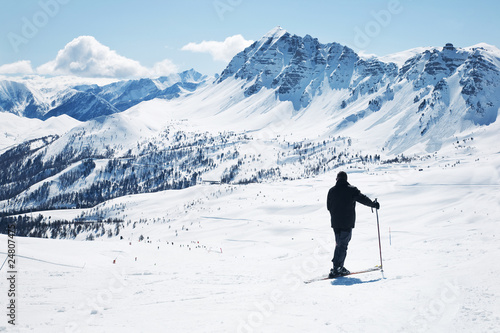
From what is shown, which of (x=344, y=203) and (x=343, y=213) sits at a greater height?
(x=344, y=203)

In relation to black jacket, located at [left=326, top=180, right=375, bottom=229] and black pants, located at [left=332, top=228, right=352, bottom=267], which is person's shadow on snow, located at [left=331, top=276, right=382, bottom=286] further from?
black jacket, located at [left=326, top=180, right=375, bottom=229]

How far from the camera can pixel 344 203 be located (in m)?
10.9

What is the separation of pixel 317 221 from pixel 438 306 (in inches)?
Result: 2361

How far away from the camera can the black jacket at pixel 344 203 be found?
1087cm

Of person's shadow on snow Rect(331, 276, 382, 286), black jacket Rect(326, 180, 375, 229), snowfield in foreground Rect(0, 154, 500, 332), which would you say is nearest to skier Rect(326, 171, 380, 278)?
black jacket Rect(326, 180, 375, 229)

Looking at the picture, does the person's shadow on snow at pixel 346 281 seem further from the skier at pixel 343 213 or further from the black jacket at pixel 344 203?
the black jacket at pixel 344 203

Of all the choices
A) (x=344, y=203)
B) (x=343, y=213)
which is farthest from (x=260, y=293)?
(x=344, y=203)

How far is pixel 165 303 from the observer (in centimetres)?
870

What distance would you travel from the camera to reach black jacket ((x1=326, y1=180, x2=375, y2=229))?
1087 cm

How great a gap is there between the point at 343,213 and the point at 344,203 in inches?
12.8

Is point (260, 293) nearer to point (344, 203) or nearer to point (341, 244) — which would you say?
point (341, 244)

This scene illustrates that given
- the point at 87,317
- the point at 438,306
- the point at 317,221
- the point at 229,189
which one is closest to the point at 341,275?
the point at 438,306

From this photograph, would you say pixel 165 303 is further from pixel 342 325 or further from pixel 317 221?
pixel 317 221

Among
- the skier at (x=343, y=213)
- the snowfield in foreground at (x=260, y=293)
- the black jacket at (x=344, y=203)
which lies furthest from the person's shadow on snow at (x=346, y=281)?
the black jacket at (x=344, y=203)
